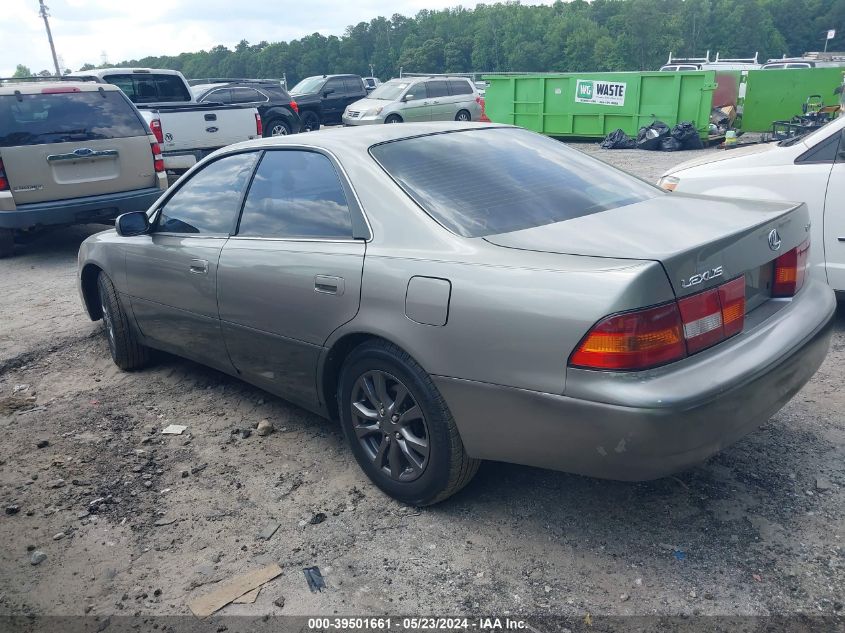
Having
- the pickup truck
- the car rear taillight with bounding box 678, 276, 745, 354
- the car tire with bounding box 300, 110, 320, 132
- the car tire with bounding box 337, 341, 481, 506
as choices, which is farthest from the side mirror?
the car tire with bounding box 300, 110, 320, 132

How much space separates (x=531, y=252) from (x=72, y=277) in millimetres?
6597

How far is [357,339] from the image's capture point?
3.06 meters

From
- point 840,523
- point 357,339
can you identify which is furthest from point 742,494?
point 357,339

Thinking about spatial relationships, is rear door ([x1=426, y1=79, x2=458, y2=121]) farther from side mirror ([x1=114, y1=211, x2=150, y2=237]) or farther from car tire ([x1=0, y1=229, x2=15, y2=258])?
side mirror ([x1=114, y1=211, x2=150, y2=237])

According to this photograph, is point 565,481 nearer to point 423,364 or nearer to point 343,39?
point 423,364

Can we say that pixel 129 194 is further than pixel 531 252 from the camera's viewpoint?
Yes

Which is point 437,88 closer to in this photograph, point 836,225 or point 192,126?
point 192,126

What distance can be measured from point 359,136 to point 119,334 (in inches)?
93.7

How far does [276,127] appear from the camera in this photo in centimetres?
1867

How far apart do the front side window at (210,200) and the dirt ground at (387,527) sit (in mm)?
1123

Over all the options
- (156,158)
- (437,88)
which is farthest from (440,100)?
(156,158)

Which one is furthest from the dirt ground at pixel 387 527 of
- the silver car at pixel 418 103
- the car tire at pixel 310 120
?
the car tire at pixel 310 120

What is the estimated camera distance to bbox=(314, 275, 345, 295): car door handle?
3039 millimetres

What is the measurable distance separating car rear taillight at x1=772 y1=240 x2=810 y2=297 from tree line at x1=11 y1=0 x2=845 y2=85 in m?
74.0
